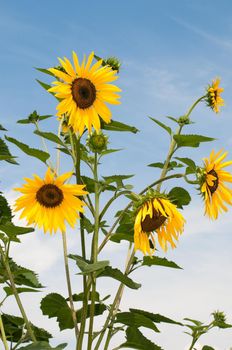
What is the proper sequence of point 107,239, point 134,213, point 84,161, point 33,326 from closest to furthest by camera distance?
point 134,213 → point 107,239 → point 84,161 → point 33,326

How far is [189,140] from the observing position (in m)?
3.77

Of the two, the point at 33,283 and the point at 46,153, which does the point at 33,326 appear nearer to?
the point at 33,283

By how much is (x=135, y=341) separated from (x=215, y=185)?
43.3 inches

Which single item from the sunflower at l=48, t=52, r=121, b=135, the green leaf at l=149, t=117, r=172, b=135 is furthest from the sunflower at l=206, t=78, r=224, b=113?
the sunflower at l=48, t=52, r=121, b=135

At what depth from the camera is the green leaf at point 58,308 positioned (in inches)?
149

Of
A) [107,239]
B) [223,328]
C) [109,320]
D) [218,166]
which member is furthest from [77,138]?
[223,328]

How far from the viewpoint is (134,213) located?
3258 mm

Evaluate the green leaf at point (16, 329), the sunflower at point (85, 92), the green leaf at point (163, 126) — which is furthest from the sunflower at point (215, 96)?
the green leaf at point (16, 329)

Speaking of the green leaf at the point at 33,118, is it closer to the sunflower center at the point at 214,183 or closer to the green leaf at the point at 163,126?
the green leaf at the point at 163,126

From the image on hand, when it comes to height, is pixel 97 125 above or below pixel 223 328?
above

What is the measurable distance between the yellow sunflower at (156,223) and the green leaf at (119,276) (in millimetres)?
162

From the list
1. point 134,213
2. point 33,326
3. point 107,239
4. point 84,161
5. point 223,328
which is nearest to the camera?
point 134,213

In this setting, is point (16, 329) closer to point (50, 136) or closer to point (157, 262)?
point (157, 262)

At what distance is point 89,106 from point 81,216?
624mm
